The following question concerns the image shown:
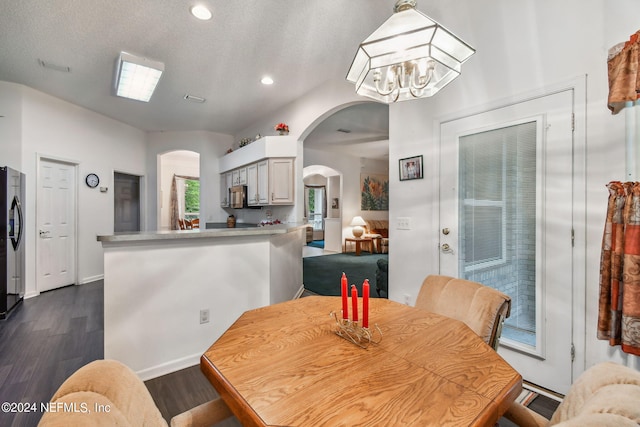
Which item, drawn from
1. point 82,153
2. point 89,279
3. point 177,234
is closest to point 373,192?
point 82,153

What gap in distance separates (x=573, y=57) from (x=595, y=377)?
1.96 meters

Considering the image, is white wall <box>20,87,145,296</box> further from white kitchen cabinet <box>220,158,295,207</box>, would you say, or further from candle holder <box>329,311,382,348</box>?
candle holder <box>329,311,382,348</box>

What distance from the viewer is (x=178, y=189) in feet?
29.6

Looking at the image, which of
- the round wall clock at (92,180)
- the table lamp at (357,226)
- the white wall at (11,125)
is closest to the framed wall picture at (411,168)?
the table lamp at (357,226)

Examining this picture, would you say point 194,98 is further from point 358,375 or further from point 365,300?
point 358,375

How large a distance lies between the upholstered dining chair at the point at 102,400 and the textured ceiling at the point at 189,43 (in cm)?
271

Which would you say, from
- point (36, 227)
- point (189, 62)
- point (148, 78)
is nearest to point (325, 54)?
point (189, 62)

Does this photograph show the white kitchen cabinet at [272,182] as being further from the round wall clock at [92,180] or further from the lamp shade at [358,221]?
the lamp shade at [358,221]

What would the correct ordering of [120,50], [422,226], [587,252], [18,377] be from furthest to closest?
[120,50]
[422,226]
[18,377]
[587,252]

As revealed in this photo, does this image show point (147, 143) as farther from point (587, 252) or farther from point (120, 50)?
point (587, 252)

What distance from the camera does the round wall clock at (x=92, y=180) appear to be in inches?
194

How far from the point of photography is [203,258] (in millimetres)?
2334

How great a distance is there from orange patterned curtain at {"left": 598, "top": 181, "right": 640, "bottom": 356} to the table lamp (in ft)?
20.1

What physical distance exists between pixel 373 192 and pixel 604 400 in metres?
8.22
